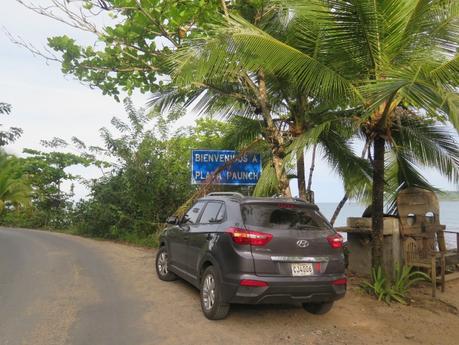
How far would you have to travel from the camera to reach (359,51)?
23.7ft

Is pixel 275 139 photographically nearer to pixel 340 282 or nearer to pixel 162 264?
pixel 162 264

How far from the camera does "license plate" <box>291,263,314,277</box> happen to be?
5.52m

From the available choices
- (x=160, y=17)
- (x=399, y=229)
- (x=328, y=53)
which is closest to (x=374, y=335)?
(x=399, y=229)

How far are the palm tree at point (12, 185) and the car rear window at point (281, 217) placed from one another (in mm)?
26165

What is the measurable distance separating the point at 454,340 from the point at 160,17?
7.10 metres

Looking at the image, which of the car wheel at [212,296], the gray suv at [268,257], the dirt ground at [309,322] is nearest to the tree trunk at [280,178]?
the dirt ground at [309,322]

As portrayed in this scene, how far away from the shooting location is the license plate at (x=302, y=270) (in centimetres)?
552

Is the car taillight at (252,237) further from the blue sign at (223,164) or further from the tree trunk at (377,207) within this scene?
the blue sign at (223,164)

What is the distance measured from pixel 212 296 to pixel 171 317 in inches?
26.9

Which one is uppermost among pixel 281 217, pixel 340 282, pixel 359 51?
pixel 359 51

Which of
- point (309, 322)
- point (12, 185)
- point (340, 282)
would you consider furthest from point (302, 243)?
point (12, 185)

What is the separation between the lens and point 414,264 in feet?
26.5

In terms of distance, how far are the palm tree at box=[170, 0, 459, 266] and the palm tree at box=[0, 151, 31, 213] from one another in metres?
24.7

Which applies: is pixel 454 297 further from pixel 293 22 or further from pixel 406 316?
pixel 293 22
